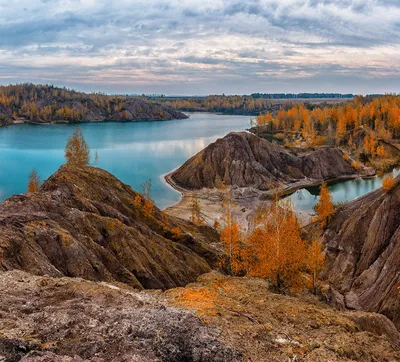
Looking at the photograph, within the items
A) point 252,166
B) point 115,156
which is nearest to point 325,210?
point 252,166

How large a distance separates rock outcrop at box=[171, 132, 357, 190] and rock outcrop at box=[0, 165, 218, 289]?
55019mm

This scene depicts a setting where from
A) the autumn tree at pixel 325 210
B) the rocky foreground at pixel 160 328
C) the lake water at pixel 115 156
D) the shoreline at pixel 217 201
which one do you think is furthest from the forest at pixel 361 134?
the rocky foreground at pixel 160 328

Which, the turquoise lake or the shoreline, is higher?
the turquoise lake

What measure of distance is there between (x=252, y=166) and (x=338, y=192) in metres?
25.0

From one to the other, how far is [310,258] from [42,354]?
81.6 ft

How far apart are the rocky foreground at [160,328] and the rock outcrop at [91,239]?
405 centimetres

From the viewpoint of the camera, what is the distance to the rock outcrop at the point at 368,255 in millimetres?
31734

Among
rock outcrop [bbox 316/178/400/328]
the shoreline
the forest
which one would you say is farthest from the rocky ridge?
the forest

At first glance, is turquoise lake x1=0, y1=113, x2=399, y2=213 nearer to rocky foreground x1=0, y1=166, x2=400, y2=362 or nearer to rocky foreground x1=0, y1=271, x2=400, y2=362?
rocky foreground x1=0, y1=166, x2=400, y2=362

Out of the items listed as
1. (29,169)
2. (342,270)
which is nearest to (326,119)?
(29,169)

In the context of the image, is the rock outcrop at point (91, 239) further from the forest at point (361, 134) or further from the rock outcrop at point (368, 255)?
the forest at point (361, 134)

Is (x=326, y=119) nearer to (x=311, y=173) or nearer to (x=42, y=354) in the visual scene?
(x=311, y=173)

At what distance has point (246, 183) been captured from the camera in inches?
3797

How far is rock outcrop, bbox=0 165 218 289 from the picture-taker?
22.2 m
